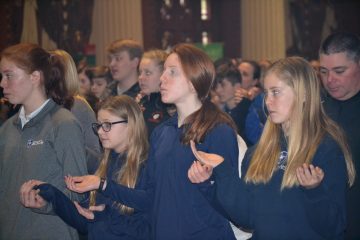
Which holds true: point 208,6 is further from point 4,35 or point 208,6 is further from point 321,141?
point 321,141

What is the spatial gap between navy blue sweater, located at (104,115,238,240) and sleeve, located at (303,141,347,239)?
50 cm

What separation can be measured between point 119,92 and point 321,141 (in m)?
3.29

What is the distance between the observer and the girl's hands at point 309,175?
2482 millimetres

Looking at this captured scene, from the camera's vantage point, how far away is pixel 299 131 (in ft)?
9.10

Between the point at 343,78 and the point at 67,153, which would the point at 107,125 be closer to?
the point at 67,153

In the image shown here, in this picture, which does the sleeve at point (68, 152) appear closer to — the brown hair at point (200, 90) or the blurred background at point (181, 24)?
the brown hair at point (200, 90)

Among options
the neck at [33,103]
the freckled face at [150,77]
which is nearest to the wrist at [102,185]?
the neck at [33,103]

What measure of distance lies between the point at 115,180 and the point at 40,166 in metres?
0.47

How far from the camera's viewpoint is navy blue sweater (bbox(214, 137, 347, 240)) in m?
2.61

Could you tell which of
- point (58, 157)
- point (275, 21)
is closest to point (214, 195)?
point (58, 157)

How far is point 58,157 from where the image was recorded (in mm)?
3428

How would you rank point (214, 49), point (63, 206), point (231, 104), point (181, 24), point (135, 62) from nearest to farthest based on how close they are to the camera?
point (63, 206), point (135, 62), point (231, 104), point (214, 49), point (181, 24)

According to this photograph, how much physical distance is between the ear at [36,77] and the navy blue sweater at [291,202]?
143 cm

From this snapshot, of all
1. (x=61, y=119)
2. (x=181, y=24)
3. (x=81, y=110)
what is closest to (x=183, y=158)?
(x=61, y=119)
